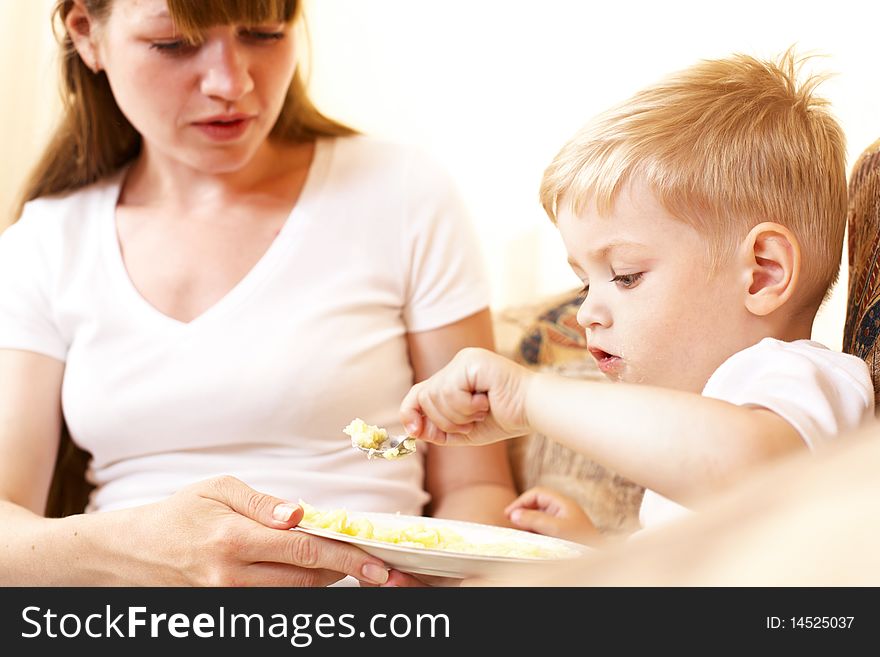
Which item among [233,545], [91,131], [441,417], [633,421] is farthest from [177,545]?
[91,131]

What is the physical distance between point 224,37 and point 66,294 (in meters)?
0.46

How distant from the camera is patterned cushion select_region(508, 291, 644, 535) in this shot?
1.54m

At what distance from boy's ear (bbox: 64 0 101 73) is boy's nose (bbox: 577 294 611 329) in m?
0.90

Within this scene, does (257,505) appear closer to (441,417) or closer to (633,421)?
(441,417)

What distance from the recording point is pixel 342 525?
1.03 meters

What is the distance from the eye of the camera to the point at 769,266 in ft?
Result: 3.18

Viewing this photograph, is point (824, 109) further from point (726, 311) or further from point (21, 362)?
point (21, 362)

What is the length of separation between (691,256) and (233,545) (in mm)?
576

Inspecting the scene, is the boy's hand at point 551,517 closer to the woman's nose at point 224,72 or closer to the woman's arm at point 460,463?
the woman's arm at point 460,463

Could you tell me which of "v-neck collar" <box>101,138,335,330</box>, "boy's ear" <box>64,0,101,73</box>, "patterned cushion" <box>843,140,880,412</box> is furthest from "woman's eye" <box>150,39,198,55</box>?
"patterned cushion" <box>843,140,880,412</box>

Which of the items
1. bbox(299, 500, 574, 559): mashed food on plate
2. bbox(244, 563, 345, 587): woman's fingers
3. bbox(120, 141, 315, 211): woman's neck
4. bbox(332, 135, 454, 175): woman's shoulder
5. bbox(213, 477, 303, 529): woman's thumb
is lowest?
bbox(244, 563, 345, 587): woman's fingers

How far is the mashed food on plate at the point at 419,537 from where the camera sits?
1.01 m

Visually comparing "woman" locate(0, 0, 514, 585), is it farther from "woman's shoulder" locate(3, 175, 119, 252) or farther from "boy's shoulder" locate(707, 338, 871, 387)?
"boy's shoulder" locate(707, 338, 871, 387)
